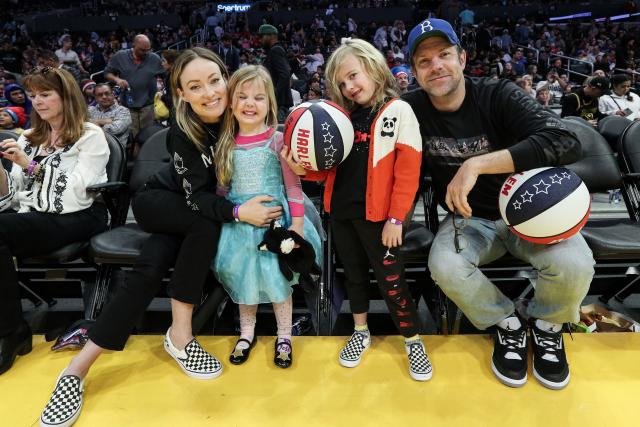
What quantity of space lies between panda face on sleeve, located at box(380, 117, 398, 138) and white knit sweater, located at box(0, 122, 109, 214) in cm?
149

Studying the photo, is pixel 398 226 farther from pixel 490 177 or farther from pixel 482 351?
pixel 482 351

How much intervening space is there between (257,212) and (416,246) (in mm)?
698

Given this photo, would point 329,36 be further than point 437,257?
Yes

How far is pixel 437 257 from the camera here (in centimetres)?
180

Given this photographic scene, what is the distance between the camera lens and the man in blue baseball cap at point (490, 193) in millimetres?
1699

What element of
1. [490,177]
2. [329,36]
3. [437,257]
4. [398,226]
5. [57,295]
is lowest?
[57,295]

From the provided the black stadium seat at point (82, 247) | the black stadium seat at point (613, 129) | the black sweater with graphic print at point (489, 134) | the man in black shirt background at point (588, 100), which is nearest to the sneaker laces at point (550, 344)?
the black sweater with graphic print at point (489, 134)

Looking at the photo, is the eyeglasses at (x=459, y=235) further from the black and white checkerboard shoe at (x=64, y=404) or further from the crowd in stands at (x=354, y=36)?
the crowd in stands at (x=354, y=36)

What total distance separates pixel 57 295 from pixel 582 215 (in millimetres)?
2795

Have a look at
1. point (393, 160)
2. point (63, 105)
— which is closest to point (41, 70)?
point (63, 105)

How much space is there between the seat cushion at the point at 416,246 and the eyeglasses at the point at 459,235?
0.15 m

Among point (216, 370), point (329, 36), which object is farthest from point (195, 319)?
point (329, 36)

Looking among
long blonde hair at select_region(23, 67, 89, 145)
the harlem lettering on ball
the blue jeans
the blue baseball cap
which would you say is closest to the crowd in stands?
long blonde hair at select_region(23, 67, 89, 145)

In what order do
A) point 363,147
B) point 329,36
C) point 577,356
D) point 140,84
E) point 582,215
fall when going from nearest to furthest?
point 582,215, point 363,147, point 577,356, point 140,84, point 329,36
